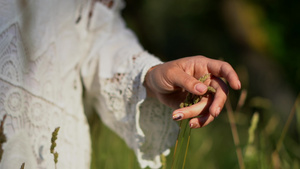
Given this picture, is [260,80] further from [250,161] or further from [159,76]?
[159,76]

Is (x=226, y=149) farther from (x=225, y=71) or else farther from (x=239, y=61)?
(x=239, y=61)

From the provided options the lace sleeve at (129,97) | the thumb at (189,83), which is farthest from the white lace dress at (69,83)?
Result: the thumb at (189,83)

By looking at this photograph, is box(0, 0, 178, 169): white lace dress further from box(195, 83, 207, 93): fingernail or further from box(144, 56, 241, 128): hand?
box(195, 83, 207, 93): fingernail

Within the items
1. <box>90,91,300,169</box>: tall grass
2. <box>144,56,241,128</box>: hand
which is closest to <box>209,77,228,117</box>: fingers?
<box>144,56,241,128</box>: hand

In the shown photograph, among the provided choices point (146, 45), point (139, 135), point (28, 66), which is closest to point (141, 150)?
point (139, 135)

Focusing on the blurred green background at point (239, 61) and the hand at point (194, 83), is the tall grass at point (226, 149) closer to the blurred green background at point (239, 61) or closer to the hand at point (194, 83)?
the blurred green background at point (239, 61)

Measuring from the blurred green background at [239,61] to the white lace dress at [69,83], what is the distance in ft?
0.33

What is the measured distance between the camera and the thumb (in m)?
0.60

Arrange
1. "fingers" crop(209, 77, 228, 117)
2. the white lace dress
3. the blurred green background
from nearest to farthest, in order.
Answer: "fingers" crop(209, 77, 228, 117)
the white lace dress
the blurred green background

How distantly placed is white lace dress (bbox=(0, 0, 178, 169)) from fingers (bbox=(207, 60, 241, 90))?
23 cm

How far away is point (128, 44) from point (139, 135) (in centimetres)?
32

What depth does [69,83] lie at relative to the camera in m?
0.96

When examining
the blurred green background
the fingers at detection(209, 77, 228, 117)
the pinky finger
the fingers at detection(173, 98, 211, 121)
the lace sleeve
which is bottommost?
the blurred green background

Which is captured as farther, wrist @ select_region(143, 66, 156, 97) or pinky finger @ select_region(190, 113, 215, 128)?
wrist @ select_region(143, 66, 156, 97)
